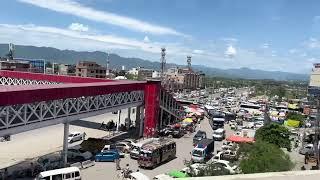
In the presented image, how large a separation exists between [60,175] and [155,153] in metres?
9.89

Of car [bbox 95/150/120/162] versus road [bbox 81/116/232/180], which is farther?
car [bbox 95/150/120/162]

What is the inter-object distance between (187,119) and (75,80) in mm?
19062

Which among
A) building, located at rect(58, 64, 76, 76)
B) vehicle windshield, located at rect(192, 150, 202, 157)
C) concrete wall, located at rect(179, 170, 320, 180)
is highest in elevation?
concrete wall, located at rect(179, 170, 320, 180)

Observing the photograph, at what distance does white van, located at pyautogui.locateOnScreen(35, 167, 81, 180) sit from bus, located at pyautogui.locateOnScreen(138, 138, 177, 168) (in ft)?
22.6

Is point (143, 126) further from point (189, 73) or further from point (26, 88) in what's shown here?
point (189, 73)

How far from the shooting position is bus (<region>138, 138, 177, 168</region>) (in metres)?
34.5

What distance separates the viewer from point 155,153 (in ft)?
116

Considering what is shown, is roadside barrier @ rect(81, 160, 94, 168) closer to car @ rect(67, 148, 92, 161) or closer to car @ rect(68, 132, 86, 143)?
car @ rect(67, 148, 92, 161)

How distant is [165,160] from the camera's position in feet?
124

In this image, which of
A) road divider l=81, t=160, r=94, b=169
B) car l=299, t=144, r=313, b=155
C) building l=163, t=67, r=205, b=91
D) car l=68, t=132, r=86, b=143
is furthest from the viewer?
building l=163, t=67, r=205, b=91

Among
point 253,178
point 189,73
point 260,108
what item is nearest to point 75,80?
point 253,178

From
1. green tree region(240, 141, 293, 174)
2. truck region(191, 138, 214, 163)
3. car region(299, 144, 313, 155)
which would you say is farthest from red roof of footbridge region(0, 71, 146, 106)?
car region(299, 144, 313, 155)

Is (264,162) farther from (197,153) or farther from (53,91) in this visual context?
(53,91)

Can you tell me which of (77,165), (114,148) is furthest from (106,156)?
(77,165)
